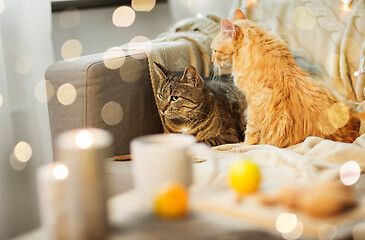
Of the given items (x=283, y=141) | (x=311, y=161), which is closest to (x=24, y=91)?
(x=283, y=141)

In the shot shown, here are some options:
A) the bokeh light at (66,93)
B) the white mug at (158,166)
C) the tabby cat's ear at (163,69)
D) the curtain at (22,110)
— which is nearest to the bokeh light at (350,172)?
the white mug at (158,166)

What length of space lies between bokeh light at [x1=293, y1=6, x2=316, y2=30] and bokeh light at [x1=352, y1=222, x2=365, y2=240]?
1.19 meters

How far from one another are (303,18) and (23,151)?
1339 millimetres

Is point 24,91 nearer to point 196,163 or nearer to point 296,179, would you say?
point 196,163

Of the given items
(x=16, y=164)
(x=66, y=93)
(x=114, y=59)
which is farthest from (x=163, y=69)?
(x=16, y=164)

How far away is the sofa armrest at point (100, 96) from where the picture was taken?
1237 mm

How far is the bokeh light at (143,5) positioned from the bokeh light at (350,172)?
1.61 m

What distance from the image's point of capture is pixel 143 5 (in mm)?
2293

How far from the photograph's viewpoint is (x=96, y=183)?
0.59m

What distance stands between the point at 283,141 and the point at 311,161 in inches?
11.7

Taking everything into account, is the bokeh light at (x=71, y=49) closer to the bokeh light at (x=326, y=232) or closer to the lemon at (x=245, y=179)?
the lemon at (x=245, y=179)

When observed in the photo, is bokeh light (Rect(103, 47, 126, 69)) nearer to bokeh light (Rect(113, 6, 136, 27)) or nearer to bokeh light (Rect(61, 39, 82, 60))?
bokeh light (Rect(61, 39, 82, 60))

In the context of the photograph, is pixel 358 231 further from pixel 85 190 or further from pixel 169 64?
→ pixel 169 64

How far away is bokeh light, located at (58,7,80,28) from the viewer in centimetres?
202
